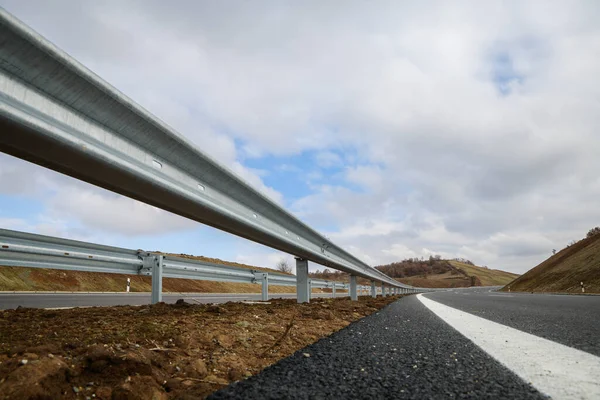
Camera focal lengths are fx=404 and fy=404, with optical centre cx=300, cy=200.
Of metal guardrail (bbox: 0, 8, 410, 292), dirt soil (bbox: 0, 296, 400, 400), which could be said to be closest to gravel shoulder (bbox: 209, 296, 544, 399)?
dirt soil (bbox: 0, 296, 400, 400)

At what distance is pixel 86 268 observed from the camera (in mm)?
6391

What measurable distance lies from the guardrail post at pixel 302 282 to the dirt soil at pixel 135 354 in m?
Result: 2.95

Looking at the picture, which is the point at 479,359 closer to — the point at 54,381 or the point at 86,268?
the point at 54,381

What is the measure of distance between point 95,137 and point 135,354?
1.21 metres

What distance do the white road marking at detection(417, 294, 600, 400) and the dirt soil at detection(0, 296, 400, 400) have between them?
1.22 m

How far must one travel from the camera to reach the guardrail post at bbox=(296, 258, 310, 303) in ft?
20.6

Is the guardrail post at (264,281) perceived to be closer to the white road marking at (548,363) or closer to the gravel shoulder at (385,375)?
the white road marking at (548,363)

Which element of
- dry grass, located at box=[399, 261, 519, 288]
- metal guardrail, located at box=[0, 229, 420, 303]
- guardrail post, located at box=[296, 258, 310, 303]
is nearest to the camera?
metal guardrail, located at box=[0, 229, 420, 303]

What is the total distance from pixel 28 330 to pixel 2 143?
3.86ft

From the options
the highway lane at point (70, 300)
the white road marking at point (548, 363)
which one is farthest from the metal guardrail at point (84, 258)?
the white road marking at point (548, 363)

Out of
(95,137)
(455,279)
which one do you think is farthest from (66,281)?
(455,279)

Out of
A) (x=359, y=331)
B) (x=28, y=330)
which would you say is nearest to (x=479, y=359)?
(x=359, y=331)

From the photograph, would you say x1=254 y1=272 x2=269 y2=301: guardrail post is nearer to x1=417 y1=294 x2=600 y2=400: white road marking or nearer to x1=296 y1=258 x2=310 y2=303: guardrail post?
x1=296 y1=258 x2=310 y2=303: guardrail post

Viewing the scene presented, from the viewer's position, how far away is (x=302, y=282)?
6395mm
